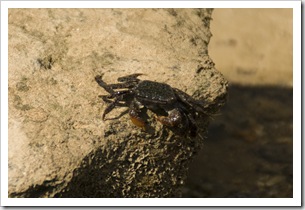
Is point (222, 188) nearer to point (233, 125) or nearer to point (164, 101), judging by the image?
point (233, 125)

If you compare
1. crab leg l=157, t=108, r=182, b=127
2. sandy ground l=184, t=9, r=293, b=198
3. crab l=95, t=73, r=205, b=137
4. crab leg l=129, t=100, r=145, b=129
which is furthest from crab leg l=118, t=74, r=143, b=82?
sandy ground l=184, t=9, r=293, b=198

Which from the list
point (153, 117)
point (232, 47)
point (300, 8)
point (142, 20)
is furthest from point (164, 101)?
point (232, 47)

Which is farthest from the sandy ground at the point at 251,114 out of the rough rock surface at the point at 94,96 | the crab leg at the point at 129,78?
the crab leg at the point at 129,78

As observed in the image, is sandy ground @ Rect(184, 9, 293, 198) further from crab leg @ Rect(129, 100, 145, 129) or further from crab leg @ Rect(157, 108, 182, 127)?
crab leg @ Rect(129, 100, 145, 129)

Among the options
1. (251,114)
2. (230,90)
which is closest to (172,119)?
(251,114)

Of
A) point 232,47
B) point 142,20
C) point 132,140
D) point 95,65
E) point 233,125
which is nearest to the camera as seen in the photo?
point 132,140

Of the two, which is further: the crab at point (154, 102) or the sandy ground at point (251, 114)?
the sandy ground at point (251, 114)

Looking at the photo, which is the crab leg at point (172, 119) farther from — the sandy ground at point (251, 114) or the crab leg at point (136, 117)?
the sandy ground at point (251, 114)
